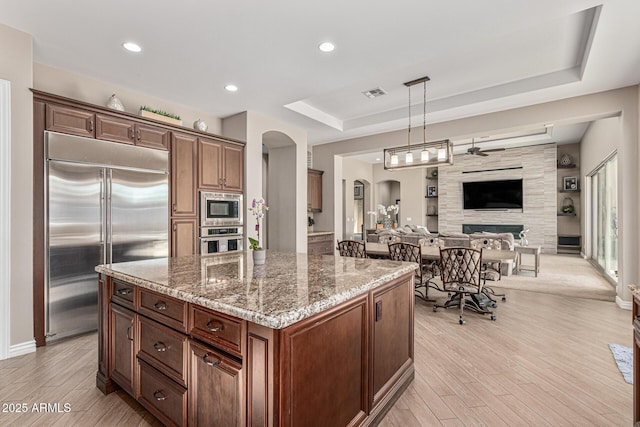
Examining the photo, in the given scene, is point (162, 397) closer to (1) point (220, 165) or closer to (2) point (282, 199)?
(1) point (220, 165)

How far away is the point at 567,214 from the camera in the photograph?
904 cm

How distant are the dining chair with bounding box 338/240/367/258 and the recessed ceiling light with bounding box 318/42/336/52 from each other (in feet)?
8.07

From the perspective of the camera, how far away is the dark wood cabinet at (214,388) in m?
1.31

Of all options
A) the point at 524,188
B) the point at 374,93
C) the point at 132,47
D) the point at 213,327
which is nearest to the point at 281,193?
the point at 374,93

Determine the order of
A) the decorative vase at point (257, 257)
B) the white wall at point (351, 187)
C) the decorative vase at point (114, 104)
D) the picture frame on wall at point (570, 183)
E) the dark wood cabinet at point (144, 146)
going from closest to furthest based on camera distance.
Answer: the decorative vase at point (257, 257), the dark wood cabinet at point (144, 146), the decorative vase at point (114, 104), the picture frame on wall at point (570, 183), the white wall at point (351, 187)

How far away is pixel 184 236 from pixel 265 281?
2.77 metres

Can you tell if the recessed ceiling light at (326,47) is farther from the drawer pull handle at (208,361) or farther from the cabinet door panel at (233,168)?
the drawer pull handle at (208,361)

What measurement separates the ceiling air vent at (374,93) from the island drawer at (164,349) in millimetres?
4089

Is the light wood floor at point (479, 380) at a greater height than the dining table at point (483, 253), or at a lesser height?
lesser

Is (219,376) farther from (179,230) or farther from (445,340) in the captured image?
(179,230)

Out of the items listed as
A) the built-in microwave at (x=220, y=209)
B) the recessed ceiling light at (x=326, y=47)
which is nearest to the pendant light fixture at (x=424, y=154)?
the recessed ceiling light at (x=326, y=47)

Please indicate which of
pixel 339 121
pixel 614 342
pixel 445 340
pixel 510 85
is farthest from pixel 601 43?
pixel 339 121

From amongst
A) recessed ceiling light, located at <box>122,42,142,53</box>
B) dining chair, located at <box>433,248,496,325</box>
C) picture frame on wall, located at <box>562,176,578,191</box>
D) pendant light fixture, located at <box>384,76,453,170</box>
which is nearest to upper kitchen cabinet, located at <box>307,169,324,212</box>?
pendant light fixture, located at <box>384,76,453,170</box>

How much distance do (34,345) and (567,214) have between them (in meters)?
11.6
